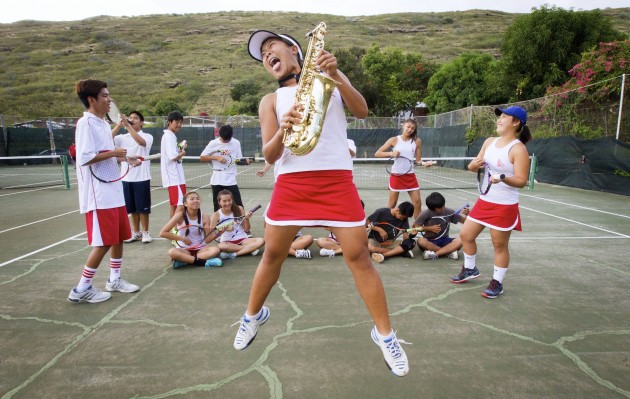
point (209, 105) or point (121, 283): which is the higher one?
point (209, 105)

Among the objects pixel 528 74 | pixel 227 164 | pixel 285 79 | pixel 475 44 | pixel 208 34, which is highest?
pixel 208 34

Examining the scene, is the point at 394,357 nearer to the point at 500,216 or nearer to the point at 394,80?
the point at 500,216

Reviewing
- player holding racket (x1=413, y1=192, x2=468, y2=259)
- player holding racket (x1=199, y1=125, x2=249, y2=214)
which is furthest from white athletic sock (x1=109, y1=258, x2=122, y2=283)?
player holding racket (x1=413, y1=192, x2=468, y2=259)

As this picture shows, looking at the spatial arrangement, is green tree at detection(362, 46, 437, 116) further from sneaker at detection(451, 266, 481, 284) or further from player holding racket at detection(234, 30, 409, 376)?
player holding racket at detection(234, 30, 409, 376)

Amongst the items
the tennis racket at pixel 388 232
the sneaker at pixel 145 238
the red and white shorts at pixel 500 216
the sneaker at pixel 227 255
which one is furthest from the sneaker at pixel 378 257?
the sneaker at pixel 145 238

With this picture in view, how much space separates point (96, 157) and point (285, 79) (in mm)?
2338

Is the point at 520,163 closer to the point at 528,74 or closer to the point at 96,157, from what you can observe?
the point at 96,157

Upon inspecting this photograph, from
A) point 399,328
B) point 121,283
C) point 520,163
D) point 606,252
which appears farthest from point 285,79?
point 606,252

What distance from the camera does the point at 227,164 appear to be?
6141 millimetres

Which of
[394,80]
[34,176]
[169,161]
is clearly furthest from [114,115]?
[394,80]

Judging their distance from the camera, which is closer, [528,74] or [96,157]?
[96,157]

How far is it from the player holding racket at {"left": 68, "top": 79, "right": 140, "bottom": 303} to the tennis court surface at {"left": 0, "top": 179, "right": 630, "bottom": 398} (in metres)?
0.30

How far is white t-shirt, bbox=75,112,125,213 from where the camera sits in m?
3.57

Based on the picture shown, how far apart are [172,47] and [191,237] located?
95.9 meters
